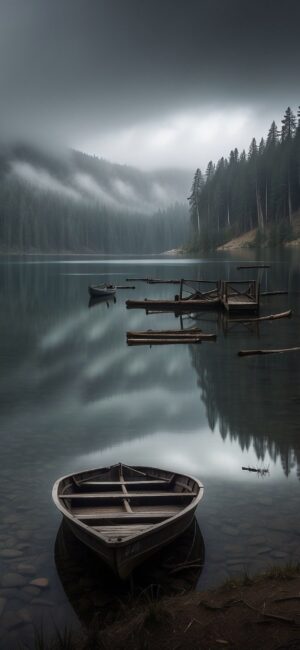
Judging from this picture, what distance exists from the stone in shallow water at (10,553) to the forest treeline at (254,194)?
309 ft

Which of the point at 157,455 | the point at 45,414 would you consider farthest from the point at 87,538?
the point at 45,414

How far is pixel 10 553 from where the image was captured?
736 centimetres

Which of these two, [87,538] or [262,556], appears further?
[262,556]

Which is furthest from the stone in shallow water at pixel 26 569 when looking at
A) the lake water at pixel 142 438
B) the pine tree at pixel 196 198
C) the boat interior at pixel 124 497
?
the pine tree at pixel 196 198

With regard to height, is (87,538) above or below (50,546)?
above

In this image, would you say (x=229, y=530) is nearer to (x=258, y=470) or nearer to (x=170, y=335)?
(x=258, y=470)

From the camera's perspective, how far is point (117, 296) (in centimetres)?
5172

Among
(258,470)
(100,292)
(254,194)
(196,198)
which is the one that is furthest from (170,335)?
(196,198)

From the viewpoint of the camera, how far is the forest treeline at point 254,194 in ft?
344

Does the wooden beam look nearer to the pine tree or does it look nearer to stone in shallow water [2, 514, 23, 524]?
stone in shallow water [2, 514, 23, 524]

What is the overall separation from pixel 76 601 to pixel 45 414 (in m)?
8.27

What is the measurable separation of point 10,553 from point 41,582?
2.68ft

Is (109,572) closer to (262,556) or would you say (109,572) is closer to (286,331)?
(262,556)

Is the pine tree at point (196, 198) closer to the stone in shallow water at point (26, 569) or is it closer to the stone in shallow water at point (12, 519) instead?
Answer: the stone in shallow water at point (12, 519)
